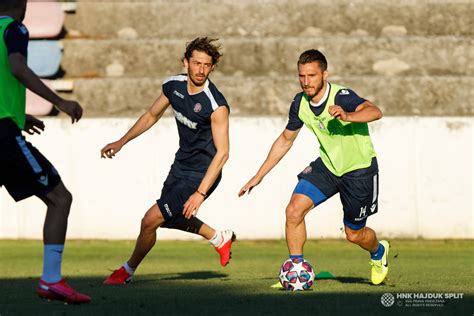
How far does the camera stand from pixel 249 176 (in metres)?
16.3

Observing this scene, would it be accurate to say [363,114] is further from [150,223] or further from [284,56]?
[284,56]

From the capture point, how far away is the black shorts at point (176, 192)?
1024cm

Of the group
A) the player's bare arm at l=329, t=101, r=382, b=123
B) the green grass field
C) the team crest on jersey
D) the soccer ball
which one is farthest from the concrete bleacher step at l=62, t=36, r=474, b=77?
the soccer ball

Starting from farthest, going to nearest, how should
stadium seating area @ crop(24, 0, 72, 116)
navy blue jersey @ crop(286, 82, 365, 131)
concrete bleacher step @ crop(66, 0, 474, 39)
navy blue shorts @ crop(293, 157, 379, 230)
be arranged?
concrete bleacher step @ crop(66, 0, 474, 39)
stadium seating area @ crop(24, 0, 72, 116)
navy blue shorts @ crop(293, 157, 379, 230)
navy blue jersey @ crop(286, 82, 365, 131)

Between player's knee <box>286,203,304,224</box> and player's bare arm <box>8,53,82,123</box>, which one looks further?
player's knee <box>286,203,304,224</box>

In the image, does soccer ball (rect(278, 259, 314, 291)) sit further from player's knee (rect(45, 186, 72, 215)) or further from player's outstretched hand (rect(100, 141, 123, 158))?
player's knee (rect(45, 186, 72, 215))

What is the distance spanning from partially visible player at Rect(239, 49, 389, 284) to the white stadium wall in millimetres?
5863

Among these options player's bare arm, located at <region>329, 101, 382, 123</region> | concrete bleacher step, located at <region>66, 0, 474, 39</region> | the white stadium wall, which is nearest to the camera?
player's bare arm, located at <region>329, 101, 382, 123</region>

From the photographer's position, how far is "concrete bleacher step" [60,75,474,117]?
1883 centimetres

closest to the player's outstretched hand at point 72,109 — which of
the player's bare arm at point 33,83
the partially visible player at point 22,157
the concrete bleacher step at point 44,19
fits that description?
the player's bare arm at point 33,83

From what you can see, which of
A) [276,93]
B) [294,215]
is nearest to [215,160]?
[294,215]

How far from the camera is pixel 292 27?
20.5 metres

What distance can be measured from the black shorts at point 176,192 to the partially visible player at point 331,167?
0.60 meters

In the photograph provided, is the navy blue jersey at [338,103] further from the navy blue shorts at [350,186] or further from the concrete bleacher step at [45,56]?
the concrete bleacher step at [45,56]
